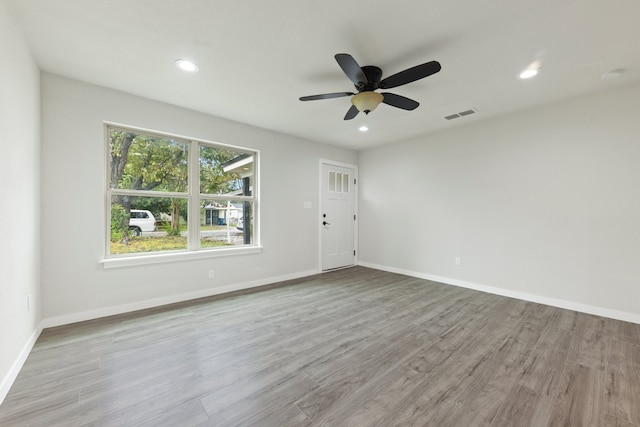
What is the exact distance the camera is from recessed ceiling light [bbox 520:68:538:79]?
2.51 metres

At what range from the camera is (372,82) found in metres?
2.40

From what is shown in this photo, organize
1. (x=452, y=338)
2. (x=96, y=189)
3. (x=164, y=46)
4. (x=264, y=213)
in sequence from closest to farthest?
(x=164, y=46) → (x=452, y=338) → (x=96, y=189) → (x=264, y=213)

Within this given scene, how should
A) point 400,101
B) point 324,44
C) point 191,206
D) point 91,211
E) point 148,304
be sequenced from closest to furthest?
point 324,44, point 400,101, point 91,211, point 148,304, point 191,206

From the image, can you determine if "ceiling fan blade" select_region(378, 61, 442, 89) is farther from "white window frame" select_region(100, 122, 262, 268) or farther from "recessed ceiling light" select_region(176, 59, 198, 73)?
"white window frame" select_region(100, 122, 262, 268)

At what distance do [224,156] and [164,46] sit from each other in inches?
72.3

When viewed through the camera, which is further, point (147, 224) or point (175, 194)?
point (175, 194)

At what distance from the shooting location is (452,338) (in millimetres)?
2443

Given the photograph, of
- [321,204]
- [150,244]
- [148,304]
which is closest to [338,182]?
[321,204]

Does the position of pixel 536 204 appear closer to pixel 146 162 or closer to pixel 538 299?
pixel 538 299

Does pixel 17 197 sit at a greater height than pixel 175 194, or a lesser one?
lesser

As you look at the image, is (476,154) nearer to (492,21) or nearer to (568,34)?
(568,34)

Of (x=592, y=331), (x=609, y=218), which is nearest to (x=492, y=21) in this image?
(x=609, y=218)

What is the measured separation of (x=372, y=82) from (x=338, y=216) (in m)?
3.22

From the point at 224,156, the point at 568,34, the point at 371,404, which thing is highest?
the point at 568,34
